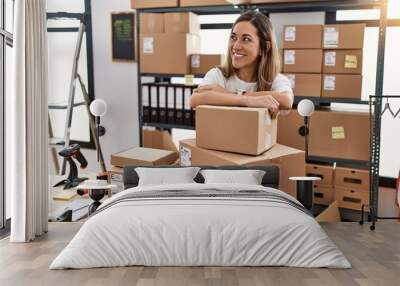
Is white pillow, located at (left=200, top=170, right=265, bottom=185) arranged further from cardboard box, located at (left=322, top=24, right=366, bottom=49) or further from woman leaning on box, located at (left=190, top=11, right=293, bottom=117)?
cardboard box, located at (left=322, top=24, right=366, bottom=49)

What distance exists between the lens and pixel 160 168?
136 inches

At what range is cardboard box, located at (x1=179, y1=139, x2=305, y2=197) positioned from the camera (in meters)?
3.48

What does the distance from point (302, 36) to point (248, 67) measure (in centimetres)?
58

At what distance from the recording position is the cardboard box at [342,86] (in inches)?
157

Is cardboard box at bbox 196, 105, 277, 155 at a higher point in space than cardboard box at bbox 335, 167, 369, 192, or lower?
higher

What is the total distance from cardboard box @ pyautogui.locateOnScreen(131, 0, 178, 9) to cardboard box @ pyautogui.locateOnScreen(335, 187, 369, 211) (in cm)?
209

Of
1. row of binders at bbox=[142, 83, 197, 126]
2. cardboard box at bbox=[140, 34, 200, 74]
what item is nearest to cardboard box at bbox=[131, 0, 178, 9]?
cardboard box at bbox=[140, 34, 200, 74]

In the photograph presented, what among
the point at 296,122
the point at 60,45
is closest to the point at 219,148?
the point at 296,122

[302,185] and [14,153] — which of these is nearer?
[14,153]

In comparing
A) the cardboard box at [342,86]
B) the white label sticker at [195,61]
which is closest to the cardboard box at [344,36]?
the cardboard box at [342,86]

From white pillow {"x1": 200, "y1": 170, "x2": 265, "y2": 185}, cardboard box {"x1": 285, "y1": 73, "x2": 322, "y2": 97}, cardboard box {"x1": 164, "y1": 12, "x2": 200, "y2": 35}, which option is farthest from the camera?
cardboard box {"x1": 164, "y1": 12, "x2": 200, "y2": 35}

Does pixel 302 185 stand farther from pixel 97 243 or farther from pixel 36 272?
pixel 36 272

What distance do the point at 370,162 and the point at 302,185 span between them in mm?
660

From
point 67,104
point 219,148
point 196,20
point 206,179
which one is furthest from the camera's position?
point 67,104
